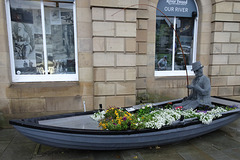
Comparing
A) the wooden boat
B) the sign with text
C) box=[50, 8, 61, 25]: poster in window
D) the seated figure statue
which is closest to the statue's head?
the seated figure statue

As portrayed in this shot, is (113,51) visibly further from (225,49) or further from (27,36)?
(225,49)

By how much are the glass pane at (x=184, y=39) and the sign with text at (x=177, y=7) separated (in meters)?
0.28

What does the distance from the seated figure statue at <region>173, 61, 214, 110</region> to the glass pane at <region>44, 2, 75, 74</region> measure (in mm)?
3868

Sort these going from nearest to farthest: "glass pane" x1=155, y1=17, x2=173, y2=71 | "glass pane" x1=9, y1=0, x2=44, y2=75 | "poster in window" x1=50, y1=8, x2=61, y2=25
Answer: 1. "glass pane" x1=9, y1=0, x2=44, y2=75
2. "poster in window" x1=50, y1=8, x2=61, y2=25
3. "glass pane" x1=155, y1=17, x2=173, y2=71

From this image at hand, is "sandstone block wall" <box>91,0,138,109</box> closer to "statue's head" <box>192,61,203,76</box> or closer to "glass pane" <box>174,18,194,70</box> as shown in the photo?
"statue's head" <box>192,61,203,76</box>

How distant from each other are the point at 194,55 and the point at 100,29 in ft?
13.5

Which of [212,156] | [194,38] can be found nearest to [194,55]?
[194,38]

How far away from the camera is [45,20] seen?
5.39 meters

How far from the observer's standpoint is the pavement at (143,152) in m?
3.43

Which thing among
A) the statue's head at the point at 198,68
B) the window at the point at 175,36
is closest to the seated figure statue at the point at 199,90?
the statue's head at the point at 198,68

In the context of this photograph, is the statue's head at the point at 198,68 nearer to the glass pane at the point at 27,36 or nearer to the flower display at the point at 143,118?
the flower display at the point at 143,118

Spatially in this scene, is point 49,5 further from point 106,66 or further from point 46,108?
point 46,108

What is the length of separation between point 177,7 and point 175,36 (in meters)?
1.10

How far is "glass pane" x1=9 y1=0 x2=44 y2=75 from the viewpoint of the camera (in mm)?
5164
